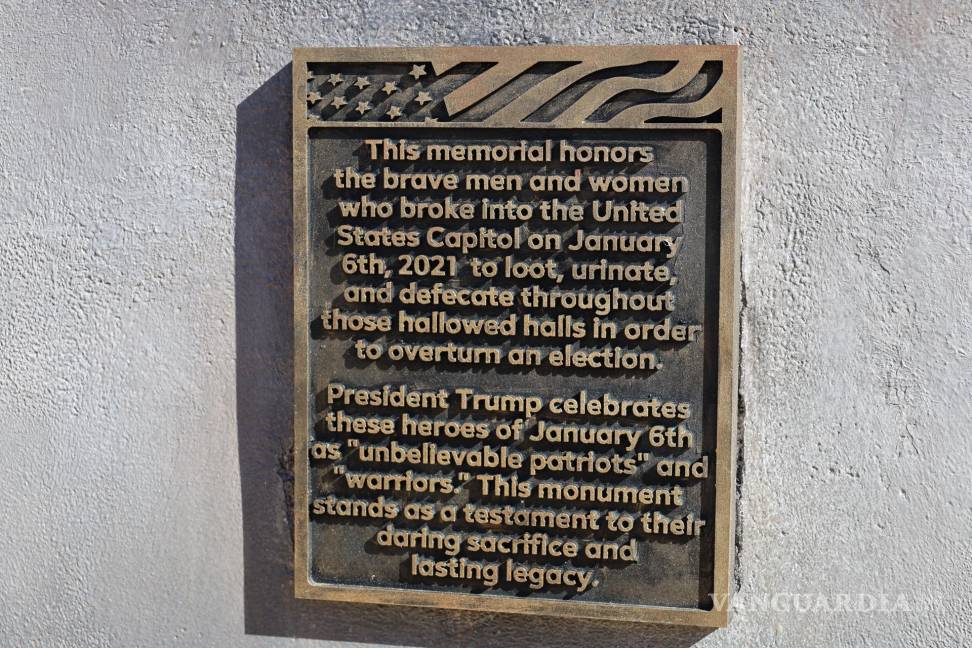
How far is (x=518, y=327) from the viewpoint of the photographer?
2508 mm

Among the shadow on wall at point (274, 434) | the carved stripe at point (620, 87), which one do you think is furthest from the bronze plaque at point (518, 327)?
the shadow on wall at point (274, 434)

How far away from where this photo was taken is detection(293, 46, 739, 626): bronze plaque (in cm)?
244

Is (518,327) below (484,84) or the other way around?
below

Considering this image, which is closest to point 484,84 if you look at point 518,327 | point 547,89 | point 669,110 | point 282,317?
point 547,89

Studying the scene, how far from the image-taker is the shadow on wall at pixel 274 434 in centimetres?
269

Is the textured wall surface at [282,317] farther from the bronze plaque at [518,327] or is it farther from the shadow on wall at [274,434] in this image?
the bronze plaque at [518,327]

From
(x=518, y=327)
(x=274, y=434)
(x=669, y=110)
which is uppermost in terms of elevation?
(x=669, y=110)

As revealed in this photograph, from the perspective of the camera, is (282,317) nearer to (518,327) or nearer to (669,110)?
(518,327)

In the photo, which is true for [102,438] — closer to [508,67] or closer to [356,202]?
[356,202]

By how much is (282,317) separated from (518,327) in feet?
2.65

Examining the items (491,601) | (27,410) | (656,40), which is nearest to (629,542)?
(491,601)

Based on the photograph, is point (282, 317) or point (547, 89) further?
point (282, 317)

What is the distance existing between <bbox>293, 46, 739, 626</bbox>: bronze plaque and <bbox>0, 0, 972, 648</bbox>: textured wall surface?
0.19 meters

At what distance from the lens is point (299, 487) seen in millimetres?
2598
